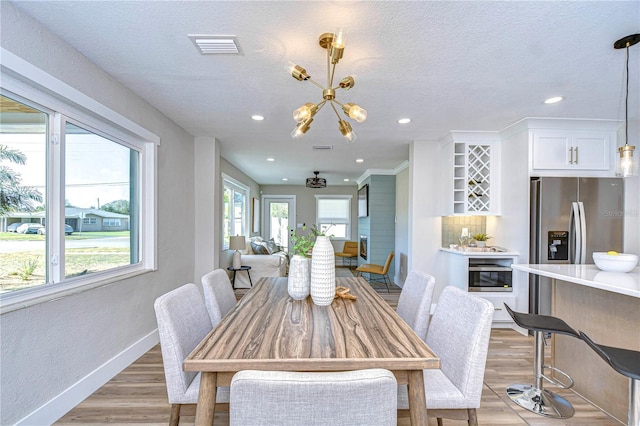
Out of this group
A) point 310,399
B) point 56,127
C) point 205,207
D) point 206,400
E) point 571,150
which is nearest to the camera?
point 310,399

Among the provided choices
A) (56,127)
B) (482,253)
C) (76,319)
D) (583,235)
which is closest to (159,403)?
(76,319)

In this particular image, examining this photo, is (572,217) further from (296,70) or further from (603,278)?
(296,70)

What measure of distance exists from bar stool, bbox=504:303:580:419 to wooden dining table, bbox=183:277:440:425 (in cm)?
104

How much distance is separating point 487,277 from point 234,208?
4979 mm

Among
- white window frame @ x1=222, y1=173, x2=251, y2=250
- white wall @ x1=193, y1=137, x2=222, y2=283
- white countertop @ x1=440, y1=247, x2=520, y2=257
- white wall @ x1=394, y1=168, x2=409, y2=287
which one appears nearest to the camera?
white countertop @ x1=440, y1=247, x2=520, y2=257

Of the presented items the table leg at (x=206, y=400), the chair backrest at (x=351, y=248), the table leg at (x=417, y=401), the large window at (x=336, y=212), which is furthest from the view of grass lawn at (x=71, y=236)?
the large window at (x=336, y=212)

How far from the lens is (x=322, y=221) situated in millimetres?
9039

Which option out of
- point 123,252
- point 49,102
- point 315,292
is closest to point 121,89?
point 49,102

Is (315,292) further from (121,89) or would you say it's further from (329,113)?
(121,89)

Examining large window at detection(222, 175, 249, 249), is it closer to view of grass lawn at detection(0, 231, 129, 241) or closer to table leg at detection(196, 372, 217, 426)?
view of grass lawn at detection(0, 231, 129, 241)

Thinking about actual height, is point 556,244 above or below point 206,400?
above

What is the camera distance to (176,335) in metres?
1.33

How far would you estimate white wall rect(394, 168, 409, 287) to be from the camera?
210 inches

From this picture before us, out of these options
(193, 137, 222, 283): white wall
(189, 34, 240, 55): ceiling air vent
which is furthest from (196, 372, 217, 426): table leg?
(193, 137, 222, 283): white wall
